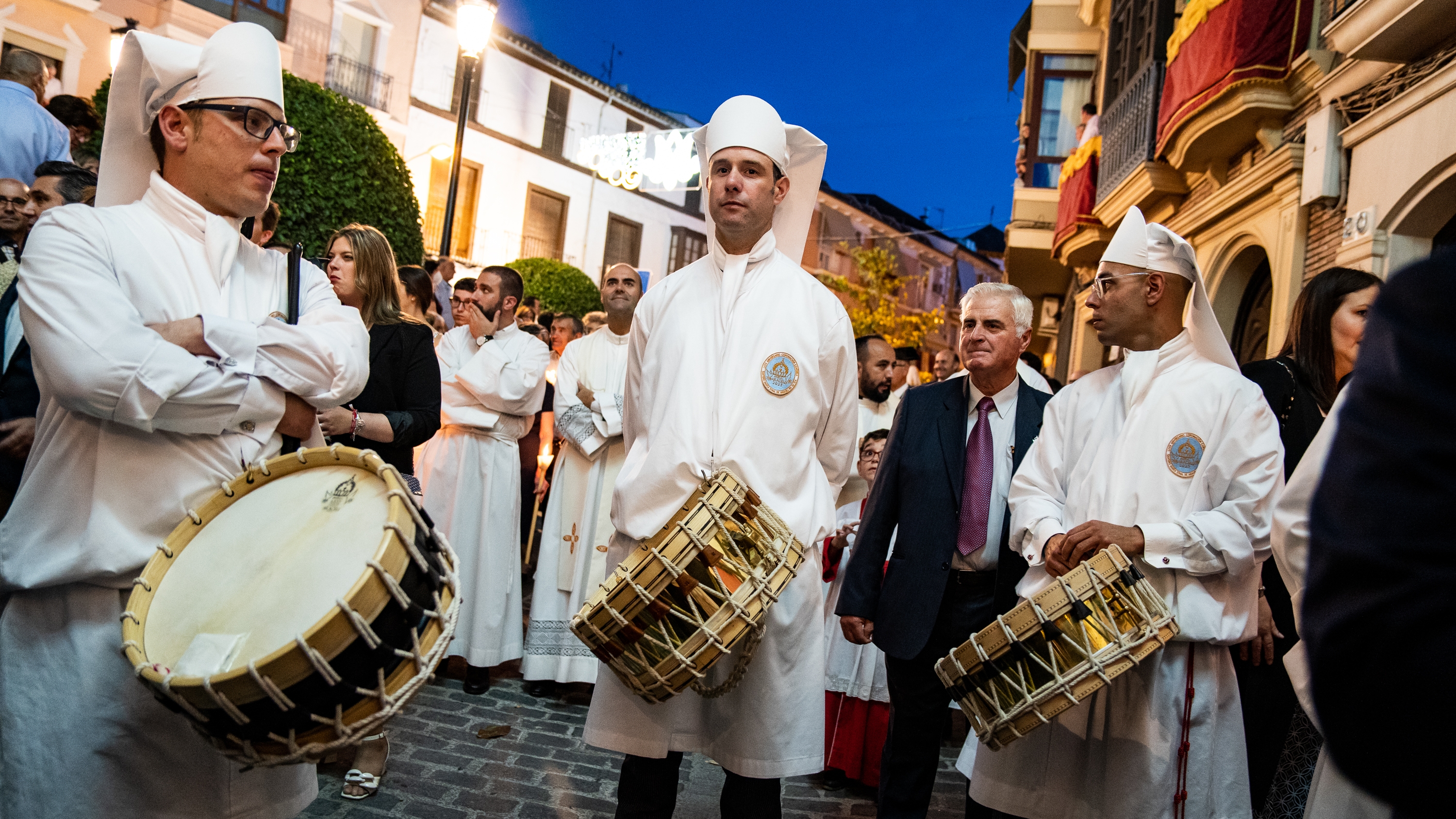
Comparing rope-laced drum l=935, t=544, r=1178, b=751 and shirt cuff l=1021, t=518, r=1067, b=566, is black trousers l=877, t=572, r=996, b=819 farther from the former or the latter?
rope-laced drum l=935, t=544, r=1178, b=751

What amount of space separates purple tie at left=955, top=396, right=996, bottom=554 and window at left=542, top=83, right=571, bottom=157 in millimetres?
30575

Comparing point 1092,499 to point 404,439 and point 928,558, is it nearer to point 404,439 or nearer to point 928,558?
point 928,558

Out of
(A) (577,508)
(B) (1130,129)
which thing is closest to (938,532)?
(A) (577,508)

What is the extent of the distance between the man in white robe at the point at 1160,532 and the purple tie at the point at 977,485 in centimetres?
37

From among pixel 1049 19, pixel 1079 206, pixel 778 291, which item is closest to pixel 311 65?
pixel 1049 19

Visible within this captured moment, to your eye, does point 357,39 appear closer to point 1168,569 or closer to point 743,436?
point 743,436

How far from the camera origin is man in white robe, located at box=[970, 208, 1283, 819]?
11.6 ft

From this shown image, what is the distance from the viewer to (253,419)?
260cm

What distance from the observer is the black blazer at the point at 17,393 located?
3154 millimetres

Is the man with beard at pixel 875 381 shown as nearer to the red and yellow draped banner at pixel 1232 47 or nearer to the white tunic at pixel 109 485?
the red and yellow draped banner at pixel 1232 47

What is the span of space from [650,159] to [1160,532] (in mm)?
20424

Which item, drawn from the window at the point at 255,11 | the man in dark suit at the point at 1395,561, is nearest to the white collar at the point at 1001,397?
the man in dark suit at the point at 1395,561

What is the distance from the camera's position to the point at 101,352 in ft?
7.59

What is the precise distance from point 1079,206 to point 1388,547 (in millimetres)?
15702
